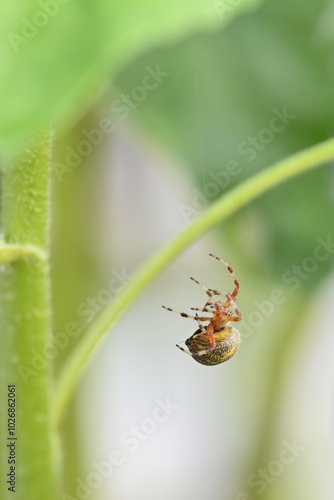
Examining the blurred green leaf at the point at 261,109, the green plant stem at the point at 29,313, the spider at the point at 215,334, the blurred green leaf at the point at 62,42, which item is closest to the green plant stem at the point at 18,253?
the green plant stem at the point at 29,313

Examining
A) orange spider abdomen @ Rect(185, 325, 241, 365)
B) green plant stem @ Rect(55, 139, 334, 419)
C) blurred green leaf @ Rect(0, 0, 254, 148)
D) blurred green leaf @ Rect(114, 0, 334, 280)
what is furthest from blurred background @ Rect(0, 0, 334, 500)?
blurred green leaf @ Rect(0, 0, 254, 148)

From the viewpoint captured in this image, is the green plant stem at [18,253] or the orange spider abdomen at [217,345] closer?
the green plant stem at [18,253]

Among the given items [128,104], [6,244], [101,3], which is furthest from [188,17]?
[128,104]

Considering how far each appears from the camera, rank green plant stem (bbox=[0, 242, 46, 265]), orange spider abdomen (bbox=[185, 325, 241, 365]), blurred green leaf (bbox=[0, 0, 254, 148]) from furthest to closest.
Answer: orange spider abdomen (bbox=[185, 325, 241, 365]), green plant stem (bbox=[0, 242, 46, 265]), blurred green leaf (bbox=[0, 0, 254, 148])

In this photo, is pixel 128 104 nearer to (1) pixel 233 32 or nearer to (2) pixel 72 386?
(1) pixel 233 32

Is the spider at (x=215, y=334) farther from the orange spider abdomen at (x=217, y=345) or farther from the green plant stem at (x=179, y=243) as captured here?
the green plant stem at (x=179, y=243)

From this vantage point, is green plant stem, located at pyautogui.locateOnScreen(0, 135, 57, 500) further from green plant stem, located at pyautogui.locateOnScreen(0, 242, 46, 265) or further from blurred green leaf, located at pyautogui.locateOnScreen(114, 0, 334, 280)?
blurred green leaf, located at pyautogui.locateOnScreen(114, 0, 334, 280)

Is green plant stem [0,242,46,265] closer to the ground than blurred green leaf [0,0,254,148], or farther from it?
closer to the ground
